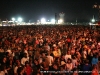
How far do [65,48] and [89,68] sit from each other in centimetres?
457

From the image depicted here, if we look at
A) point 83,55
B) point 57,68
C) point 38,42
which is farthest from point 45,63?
point 38,42

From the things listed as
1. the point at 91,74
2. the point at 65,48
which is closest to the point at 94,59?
the point at 91,74

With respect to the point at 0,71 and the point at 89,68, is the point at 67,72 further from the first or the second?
the point at 0,71

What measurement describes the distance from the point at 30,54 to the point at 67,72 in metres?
3.63

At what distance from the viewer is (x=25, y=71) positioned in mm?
8828

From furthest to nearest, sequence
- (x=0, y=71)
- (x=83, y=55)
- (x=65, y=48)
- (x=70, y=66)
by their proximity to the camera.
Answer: (x=65, y=48), (x=83, y=55), (x=70, y=66), (x=0, y=71)

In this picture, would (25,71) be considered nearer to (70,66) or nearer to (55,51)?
(70,66)

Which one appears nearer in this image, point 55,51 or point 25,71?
point 25,71

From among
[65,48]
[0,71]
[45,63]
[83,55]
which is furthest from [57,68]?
[65,48]

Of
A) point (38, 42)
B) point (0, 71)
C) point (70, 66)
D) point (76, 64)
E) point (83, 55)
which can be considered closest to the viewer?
point (0, 71)

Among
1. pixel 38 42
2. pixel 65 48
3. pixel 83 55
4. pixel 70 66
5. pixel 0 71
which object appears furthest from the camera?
pixel 38 42

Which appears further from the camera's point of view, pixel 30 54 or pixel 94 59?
pixel 30 54

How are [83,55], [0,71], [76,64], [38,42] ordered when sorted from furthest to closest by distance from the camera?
1. [38,42]
2. [83,55]
3. [76,64]
4. [0,71]

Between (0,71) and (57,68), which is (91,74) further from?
(0,71)
